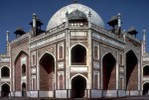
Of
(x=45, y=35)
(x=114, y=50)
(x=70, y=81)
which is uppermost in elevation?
(x=45, y=35)

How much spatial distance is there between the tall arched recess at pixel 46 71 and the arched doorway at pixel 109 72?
20.5ft

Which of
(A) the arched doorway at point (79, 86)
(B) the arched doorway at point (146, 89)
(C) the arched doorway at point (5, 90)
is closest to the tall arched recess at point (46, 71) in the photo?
(A) the arched doorway at point (79, 86)

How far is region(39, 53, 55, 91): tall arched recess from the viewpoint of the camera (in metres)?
28.6

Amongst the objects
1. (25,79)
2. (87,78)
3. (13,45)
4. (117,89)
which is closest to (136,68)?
(117,89)

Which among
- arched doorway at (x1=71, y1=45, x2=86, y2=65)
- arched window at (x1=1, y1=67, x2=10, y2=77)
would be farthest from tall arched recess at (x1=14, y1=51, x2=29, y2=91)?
arched doorway at (x1=71, y1=45, x2=86, y2=65)

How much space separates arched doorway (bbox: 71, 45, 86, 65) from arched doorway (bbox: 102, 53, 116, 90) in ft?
13.4

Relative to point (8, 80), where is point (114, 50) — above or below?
above

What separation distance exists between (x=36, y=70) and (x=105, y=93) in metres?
8.78

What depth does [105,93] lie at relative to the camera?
1086 inches

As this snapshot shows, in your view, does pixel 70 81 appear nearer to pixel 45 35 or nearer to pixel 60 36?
pixel 60 36

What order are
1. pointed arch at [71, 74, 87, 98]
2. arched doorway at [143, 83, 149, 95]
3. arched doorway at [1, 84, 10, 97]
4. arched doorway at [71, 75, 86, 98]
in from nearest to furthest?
pointed arch at [71, 74, 87, 98], arched doorway at [71, 75, 86, 98], arched doorway at [1, 84, 10, 97], arched doorway at [143, 83, 149, 95]

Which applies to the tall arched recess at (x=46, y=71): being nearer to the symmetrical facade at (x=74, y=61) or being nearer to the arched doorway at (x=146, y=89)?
the symmetrical facade at (x=74, y=61)

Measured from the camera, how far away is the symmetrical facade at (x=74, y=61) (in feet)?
79.0

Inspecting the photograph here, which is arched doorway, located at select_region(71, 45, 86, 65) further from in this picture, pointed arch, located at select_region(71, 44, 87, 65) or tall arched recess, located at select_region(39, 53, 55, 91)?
tall arched recess, located at select_region(39, 53, 55, 91)
